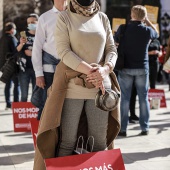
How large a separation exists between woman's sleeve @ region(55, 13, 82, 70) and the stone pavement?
72.4 inches

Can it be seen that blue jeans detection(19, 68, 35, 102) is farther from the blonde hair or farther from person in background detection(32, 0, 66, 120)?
person in background detection(32, 0, 66, 120)

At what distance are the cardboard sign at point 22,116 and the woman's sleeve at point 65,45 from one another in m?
3.58

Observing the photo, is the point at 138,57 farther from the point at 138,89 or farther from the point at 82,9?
the point at 82,9

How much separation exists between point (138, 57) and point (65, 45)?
3474mm

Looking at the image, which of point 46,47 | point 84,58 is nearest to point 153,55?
point 46,47

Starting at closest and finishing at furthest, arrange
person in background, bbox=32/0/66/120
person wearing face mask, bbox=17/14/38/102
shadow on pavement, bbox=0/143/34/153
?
person in background, bbox=32/0/66/120, shadow on pavement, bbox=0/143/34/153, person wearing face mask, bbox=17/14/38/102

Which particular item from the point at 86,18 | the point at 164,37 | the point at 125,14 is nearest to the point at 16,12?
the point at 125,14

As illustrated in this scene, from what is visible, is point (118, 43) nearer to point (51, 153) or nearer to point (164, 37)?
point (51, 153)

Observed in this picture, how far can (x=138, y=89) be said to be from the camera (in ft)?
26.1

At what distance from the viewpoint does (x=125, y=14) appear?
23.4 m

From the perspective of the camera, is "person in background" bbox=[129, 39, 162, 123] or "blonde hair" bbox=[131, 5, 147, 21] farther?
"person in background" bbox=[129, 39, 162, 123]

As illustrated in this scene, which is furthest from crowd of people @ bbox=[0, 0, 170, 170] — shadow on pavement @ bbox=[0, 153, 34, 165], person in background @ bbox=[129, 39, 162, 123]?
person in background @ bbox=[129, 39, 162, 123]

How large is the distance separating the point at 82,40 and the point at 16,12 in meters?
18.7

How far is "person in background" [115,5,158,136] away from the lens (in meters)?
7.80
